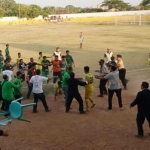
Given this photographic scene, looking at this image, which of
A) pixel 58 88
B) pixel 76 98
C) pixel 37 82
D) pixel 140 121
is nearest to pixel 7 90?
pixel 37 82

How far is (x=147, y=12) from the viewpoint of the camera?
266 ft

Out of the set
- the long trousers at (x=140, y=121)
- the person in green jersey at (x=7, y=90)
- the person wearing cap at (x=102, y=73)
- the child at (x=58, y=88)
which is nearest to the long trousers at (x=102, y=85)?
the person wearing cap at (x=102, y=73)

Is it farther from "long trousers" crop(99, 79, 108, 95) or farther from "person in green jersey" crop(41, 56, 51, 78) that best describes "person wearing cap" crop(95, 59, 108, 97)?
"person in green jersey" crop(41, 56, 51, 78)

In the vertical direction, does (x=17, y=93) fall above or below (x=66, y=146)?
above

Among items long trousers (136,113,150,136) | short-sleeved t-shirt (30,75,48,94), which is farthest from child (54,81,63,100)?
long trousers (136,113,150,136)

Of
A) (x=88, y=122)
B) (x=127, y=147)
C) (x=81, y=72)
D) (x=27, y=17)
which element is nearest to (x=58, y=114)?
(x=88, y=122)

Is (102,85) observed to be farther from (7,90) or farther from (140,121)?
(140,121)

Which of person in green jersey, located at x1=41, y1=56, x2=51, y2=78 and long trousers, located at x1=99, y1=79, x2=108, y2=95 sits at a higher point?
person in green jersey, located at x1=41, y1=56, x2=51, y2=78

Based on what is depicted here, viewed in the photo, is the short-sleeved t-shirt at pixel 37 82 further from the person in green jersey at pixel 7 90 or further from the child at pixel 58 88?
the child at pixel 58 88

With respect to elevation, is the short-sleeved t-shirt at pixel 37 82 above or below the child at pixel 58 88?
above

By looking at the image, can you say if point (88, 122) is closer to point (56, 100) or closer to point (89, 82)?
point (89, 82)

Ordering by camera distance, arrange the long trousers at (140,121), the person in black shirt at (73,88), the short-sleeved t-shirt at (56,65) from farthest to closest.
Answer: the short-sleeved t-shirt at (56,65), the person in black shirt at (73,88), the long trousers at (140,121)

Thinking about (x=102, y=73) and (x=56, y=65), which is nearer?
(x=102, y=73)

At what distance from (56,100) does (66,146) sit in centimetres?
454
